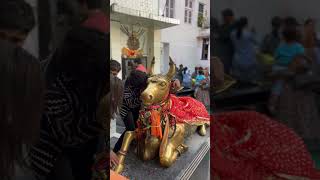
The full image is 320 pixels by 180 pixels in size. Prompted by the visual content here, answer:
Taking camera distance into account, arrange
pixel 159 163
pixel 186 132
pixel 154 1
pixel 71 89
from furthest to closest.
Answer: pixel 154 1, pixel 186 132, pixel 159 163, pixel 71 89

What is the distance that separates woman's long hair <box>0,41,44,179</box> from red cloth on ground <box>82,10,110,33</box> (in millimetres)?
137

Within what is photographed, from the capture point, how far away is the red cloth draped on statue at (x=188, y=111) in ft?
9.39

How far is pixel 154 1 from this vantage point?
3166 millimetres

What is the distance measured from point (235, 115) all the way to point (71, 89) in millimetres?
345

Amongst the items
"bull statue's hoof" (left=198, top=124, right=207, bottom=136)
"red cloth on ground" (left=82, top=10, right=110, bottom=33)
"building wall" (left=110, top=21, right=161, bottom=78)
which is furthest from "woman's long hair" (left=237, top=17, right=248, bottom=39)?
"bull statue's hoof" (left=198, top=124, right=207, bottom=136)

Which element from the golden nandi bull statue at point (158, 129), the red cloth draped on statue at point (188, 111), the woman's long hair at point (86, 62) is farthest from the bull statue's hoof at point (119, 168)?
the woman's long hair at point (86, 62)

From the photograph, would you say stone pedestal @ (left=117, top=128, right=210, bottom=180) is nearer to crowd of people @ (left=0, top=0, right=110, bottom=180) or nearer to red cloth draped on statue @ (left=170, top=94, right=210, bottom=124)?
red cloth draped on statue @ (left=170, top=94, right=210, bottom=124)

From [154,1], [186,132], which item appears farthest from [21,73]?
[154,1]

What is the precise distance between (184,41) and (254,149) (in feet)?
10.6

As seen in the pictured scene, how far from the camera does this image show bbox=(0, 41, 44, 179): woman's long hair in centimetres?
59

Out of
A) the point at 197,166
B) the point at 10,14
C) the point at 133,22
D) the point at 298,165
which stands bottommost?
the point at 197,166

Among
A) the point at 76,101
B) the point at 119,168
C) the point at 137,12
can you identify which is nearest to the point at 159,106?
the point at 119,168

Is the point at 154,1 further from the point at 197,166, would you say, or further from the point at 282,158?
the point at 282,158

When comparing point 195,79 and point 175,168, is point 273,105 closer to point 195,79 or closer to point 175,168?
point 175,168
